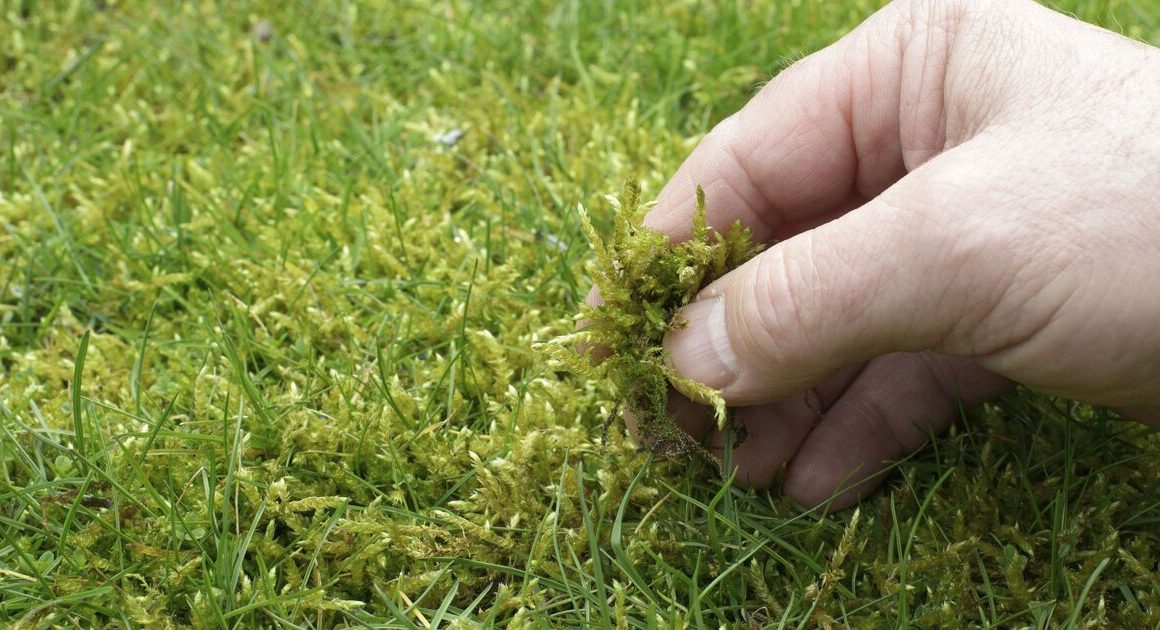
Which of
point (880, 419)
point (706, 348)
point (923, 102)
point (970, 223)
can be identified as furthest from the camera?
point (880, 419)

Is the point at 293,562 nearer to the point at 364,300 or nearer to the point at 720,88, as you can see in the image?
the point at 364,300

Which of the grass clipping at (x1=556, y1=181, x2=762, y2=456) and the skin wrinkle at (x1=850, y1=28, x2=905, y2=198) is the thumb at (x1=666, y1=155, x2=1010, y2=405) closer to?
the grass clipping at (x1=556, y1=181, x2=762, y2=456)

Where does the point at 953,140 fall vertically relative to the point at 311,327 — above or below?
above

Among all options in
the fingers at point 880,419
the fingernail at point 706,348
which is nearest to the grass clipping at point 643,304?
the fingernail at point 706,348

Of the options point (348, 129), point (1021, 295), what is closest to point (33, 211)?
point (348, 129)

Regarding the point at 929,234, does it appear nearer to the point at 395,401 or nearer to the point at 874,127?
the point at 874,127

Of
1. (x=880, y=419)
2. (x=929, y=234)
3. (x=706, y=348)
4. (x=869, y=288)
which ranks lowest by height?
(x=880, y=419)

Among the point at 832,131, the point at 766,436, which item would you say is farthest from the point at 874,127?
the point at 766,436
